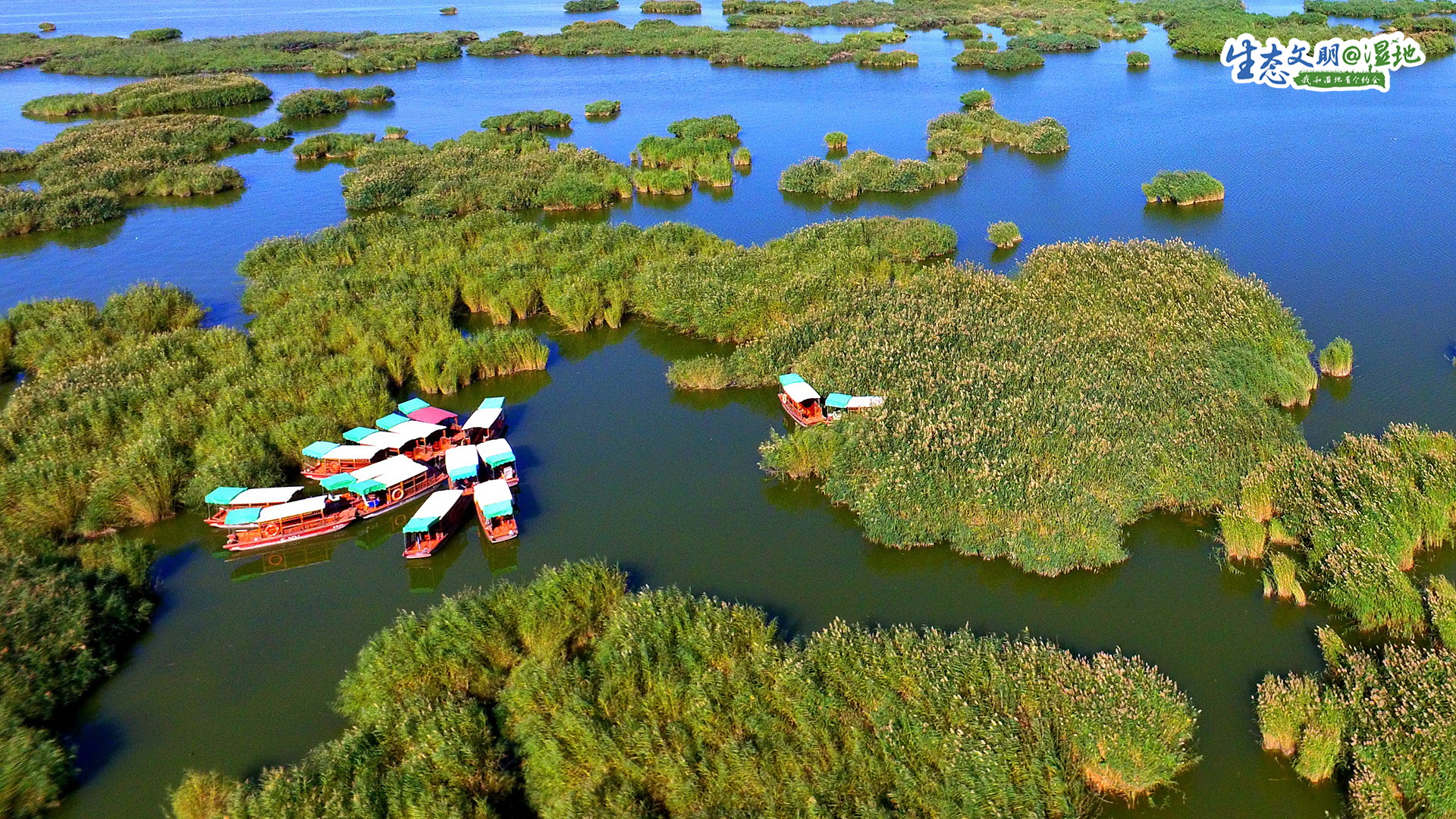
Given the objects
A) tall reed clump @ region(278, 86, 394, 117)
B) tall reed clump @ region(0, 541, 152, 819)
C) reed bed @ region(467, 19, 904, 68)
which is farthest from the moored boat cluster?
reed bed @ region(467, 19, 904, 68)

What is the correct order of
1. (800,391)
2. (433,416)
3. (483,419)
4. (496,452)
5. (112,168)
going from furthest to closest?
(112,168) → (433,416) → (800,391) → (483,419) → (496,452)

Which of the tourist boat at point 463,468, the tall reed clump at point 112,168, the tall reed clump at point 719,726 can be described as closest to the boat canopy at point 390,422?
the tourist boat at point 463,468

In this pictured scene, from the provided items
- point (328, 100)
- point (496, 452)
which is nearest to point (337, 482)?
point (496, 452)

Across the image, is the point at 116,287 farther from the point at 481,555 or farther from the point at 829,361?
the point at 829,361

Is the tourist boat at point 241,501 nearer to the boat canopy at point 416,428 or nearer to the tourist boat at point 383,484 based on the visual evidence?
the tourist boat at point 383,484

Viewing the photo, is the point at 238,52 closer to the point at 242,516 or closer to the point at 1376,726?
the point at 242,516

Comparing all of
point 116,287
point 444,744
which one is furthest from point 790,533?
point 116,287

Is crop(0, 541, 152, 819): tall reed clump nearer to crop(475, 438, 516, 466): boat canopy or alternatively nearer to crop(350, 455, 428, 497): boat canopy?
crop(350, 455, 428, 497): boat canopy
